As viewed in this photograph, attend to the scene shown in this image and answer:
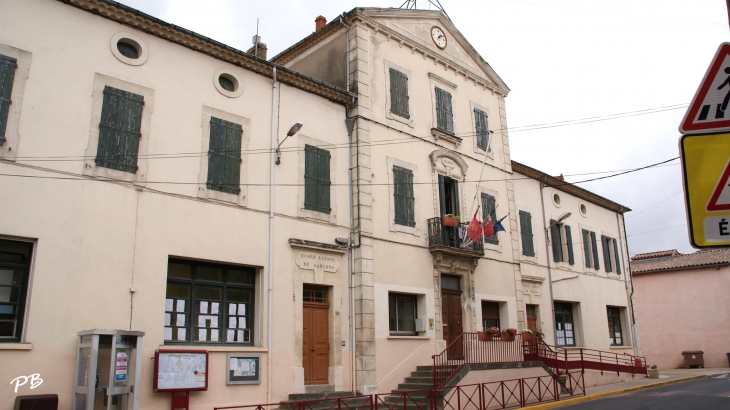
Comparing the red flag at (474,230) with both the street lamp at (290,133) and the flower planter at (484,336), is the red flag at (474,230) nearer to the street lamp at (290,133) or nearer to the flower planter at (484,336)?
the flower planter at (484,336)

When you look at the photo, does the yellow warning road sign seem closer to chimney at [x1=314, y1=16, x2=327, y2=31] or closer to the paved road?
the paved road

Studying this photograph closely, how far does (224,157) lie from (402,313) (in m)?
6.49

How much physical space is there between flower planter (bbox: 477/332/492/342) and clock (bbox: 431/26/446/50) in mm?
9015

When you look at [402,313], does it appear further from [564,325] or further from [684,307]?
[684,307]

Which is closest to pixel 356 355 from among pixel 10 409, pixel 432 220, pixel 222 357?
pixel 222 357

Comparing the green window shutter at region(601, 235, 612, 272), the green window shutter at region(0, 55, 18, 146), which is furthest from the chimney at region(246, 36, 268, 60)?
the green window shutter at region(601, 235, 612, 272)

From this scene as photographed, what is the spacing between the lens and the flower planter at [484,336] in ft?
53.4

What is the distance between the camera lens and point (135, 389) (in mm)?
10461

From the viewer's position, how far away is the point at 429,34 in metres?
19.2

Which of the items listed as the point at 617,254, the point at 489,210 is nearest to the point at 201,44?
the point at 489,210

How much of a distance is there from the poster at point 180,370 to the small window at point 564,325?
1494 centimetres

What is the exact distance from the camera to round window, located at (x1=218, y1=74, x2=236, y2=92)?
14039mm

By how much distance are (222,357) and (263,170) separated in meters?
4.28

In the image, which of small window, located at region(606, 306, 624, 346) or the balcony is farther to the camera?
small window, located at region(606, 306, 624, 346)
